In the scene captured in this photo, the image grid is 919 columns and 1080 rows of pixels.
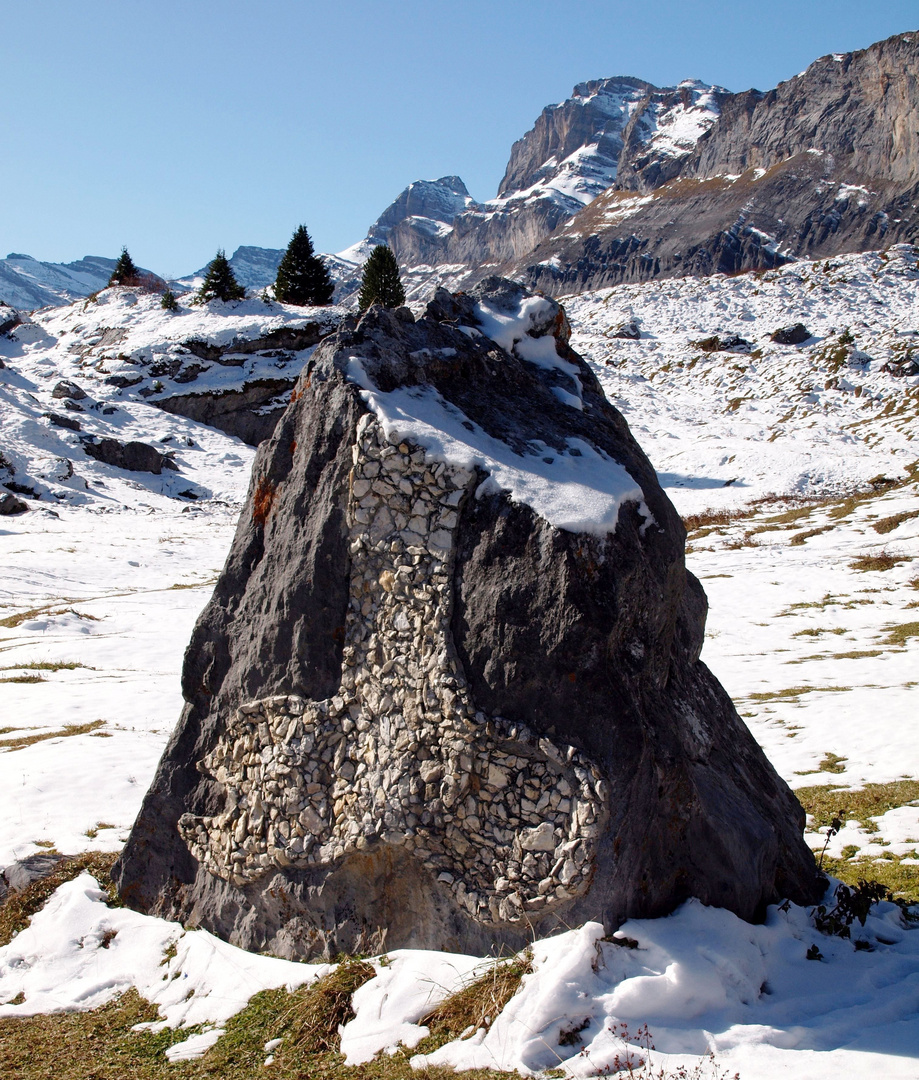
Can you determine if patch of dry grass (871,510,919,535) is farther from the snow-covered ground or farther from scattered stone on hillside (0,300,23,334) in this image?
scattered stone on hillside (0,300,23,334)

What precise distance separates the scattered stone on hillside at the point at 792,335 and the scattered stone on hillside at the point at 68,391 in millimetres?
56253

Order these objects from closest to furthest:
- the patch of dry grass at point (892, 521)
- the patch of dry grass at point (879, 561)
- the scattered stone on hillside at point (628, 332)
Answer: the patch of dry grass at point (879, 561), the patch of dry grass at point (892, 521), the scattered stone on hillside at point (628, 332)

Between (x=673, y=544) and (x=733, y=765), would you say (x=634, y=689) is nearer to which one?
(x=673, y=544)

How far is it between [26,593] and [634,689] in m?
20.9

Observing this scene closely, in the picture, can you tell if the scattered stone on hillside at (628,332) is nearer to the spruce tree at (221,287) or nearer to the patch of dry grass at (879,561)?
the spruce tree at (221,287)

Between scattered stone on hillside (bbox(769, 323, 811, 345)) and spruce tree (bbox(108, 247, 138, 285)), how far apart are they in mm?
55088

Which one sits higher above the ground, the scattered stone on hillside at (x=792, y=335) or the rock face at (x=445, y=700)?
the scattered stone on hillside at (x=792, y=335)

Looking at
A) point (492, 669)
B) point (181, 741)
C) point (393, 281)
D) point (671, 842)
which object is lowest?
point (181, 741)

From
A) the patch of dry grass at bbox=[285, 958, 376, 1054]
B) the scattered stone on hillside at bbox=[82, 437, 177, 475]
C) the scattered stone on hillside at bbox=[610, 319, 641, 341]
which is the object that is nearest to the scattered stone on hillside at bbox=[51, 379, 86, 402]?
the scattered stone on hillside at bbox=[82, 437, 177, 475]

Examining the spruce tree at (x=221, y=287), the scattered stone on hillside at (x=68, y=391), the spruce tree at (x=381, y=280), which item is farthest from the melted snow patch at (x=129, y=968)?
the spruce tree at (x=221, y=287)

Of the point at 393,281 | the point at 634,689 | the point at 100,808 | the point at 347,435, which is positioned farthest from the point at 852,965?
the point at 393,281

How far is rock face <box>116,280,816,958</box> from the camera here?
5113 millimetres

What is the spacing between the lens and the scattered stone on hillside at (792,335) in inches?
2559

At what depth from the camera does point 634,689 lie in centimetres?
536
